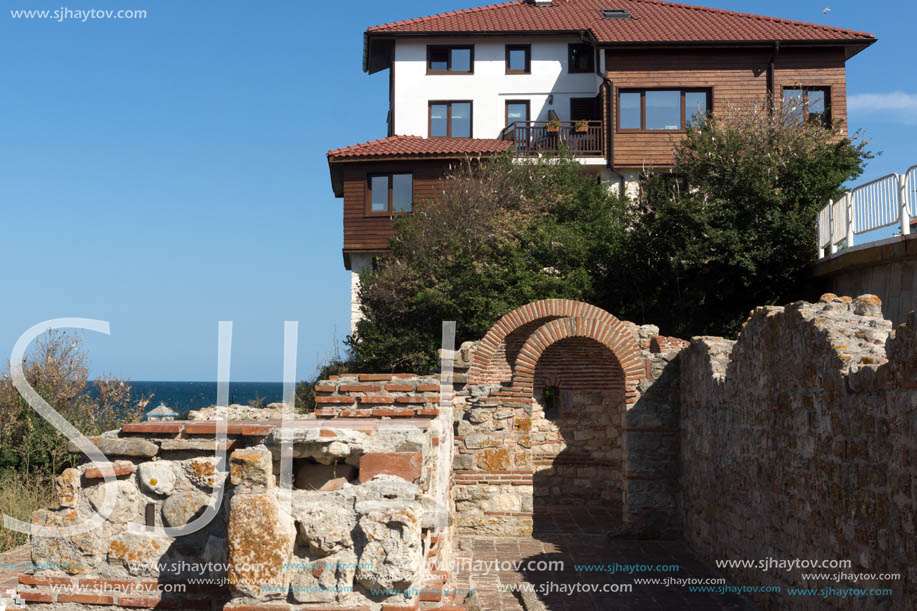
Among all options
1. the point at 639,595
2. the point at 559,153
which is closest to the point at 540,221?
the point at 559,153

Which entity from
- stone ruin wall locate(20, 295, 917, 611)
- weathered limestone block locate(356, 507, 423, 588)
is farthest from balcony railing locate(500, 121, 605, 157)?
weathered limestone block locate(356, 507, 423, 588)

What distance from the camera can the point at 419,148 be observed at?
2572 centimetres

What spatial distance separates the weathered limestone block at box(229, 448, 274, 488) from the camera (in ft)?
13.9

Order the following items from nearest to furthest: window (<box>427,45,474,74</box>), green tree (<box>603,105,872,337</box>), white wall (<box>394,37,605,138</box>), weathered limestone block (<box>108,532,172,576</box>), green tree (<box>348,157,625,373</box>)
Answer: weathered limestone block (<box>108,532,172,576</box>)
green tree (<box>603,105,872,337</box>)
green tree (<box>348,157,625,373</box>)
white wall (<box>394,37,605,138</box>)
window (<box>427,45,474,74</box>)

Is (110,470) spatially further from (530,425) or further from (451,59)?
(451,59)

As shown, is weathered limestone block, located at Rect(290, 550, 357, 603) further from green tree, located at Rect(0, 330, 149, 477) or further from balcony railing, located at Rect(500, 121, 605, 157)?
balcony railing, located at Rect(500, 121, 605, 157)

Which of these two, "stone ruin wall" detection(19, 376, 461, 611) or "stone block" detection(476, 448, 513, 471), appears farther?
"stone block" detection(476, 448, 513, 471)

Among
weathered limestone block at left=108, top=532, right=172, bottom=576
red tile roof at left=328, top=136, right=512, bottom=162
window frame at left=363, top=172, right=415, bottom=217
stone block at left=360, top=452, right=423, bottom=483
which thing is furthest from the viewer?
window frame at left=363, top=172, right=415, bottom=217

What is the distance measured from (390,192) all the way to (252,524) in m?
22.2

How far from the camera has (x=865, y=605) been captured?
17.6ft

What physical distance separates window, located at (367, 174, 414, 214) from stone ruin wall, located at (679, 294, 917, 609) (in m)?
16.7

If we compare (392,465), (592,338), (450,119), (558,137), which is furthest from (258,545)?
(450,119)

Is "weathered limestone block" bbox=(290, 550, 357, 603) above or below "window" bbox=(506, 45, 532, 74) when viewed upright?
below

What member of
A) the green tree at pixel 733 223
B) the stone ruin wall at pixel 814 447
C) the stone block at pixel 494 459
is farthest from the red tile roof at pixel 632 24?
the stone ruin wall at pixel 814 447
